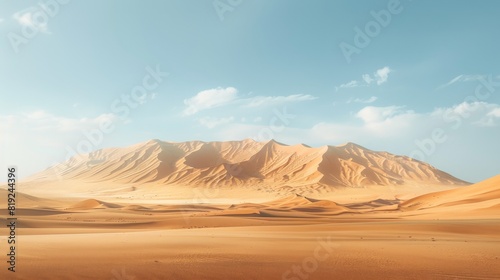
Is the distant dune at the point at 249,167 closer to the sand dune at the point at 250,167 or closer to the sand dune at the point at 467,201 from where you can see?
the sand dune at the point at 250,167

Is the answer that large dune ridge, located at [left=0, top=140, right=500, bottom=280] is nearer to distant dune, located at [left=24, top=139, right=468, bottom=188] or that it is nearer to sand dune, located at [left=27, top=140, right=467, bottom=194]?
sand dune, located at [left=27, top=140, right=467, bottom=194]

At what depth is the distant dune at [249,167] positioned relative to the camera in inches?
4587

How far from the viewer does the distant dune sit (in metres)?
116

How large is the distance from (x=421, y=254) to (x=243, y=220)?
62.1 ft

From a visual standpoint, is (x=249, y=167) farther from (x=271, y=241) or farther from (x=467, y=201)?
(x=271, y=241)

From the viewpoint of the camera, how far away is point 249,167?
131125 millimetres

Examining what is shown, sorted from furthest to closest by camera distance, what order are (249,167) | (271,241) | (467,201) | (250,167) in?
(250,167)
(249,167)
(467,201)
(271,241)

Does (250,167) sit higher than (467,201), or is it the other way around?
(250,167)

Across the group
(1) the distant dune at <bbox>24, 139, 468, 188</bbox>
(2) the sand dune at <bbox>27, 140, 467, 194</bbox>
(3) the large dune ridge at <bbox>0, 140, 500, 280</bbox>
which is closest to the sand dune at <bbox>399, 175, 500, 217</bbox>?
(3) the large dune ridge at <bbox>0, 140, 500, 280</bbox>

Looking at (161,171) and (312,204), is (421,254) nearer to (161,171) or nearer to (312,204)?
(312,204)

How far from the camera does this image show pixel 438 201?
42.1m

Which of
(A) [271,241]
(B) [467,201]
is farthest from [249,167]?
(A) [271,241]

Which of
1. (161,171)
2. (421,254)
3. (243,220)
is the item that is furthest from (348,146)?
(421,254)

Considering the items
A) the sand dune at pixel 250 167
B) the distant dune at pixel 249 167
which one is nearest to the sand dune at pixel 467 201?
the sand dune at pixel 250 167
